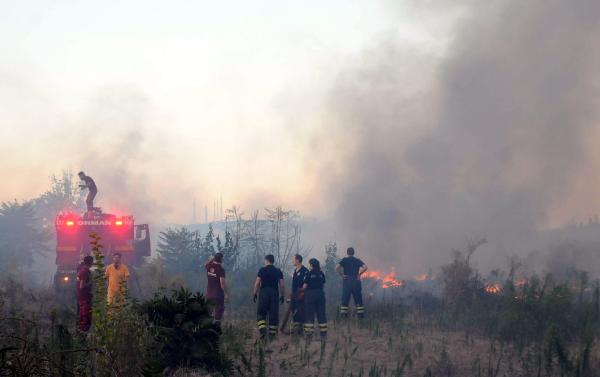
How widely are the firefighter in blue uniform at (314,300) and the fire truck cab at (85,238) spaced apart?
7902 mm

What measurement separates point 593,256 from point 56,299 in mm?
23753

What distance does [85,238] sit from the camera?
18.0 meters

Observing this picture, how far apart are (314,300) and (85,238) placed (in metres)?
9.16

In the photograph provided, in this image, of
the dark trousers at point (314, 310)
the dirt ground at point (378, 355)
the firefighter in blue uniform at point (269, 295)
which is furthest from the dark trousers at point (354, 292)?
the firefighter in blue uniform at point (269, 295)

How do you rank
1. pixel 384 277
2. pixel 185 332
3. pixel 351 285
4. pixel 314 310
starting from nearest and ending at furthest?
1. pixel 185 332
2. pixel 314 310
3. pixel 351 285
4. pixel 384 277

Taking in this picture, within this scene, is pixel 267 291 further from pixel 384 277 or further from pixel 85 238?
pixel 384 277

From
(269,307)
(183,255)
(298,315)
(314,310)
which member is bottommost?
(298,315)

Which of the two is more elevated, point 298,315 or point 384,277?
point 384,277

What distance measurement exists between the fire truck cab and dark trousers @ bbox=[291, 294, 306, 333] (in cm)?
767

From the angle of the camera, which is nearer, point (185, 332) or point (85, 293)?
point (185, 332)

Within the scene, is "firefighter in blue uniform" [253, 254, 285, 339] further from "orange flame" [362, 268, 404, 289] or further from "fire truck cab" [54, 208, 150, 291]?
"orange flame" [362, 268, 404, 289]

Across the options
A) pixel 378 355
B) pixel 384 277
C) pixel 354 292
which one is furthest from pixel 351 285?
pixel 384 277

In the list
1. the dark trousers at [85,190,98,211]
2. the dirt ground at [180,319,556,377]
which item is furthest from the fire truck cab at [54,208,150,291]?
the dirt ground at [180,319,556,377]

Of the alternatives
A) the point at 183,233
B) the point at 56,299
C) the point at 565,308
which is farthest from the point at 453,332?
the point at 183,233
